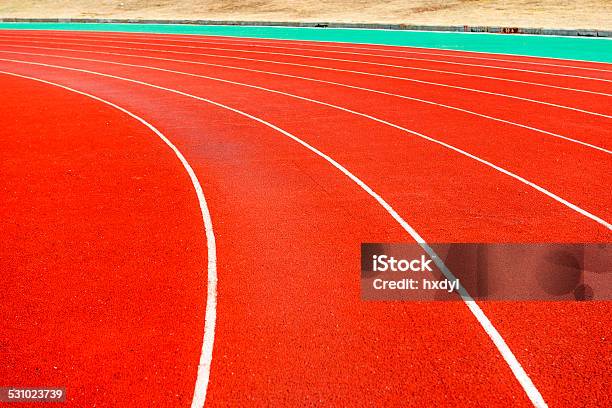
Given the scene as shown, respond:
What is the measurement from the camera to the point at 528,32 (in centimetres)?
2091

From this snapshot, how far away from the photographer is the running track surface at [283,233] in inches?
147

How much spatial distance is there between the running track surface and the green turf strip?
5.58 m

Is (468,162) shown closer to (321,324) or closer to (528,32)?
(321,324)

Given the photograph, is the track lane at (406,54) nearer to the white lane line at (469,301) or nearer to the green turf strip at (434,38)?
the green turf strip at (434,38)

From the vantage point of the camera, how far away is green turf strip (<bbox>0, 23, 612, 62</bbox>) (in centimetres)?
1766

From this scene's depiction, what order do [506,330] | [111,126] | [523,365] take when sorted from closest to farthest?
1. [523,365]
2. [506,330]
3. [111,126]

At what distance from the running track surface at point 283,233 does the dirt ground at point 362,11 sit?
12.3 meters

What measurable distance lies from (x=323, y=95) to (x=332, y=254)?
7433 millimetres

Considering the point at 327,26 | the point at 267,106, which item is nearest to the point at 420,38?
the point at 327,26

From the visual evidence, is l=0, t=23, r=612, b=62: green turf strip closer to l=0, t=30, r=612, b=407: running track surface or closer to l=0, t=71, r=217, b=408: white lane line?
l=0, t=30, r=612, b=407: running track surface

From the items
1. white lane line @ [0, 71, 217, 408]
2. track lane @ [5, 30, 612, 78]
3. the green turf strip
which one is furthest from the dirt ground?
white lane line @ [0, 71, 217, 408]

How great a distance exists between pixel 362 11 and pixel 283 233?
25527mm

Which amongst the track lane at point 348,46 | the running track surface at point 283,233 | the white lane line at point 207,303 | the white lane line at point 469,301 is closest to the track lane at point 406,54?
the track lane at point 348,46

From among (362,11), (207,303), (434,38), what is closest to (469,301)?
(207,303)
